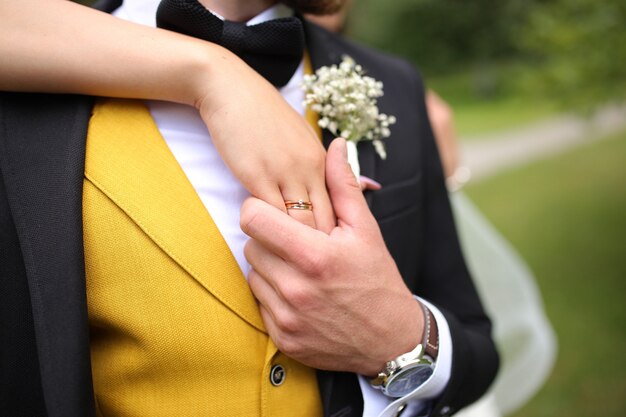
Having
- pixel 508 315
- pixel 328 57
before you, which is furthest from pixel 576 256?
pixel 328 57

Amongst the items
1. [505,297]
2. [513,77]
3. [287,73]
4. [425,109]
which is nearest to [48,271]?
[287,73]

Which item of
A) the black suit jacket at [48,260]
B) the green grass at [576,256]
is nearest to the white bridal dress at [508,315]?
the green grass at [576,256]

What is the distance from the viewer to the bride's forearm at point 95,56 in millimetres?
1184

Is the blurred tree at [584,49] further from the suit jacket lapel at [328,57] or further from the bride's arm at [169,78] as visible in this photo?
the bride's arm at [169,78]

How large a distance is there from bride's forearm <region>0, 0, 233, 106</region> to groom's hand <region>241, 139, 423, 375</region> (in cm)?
31

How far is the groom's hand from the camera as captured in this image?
1.17 m

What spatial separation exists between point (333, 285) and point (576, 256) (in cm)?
673

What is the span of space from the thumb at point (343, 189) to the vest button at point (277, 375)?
1.09 ft

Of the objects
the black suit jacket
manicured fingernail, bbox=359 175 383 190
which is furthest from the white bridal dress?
the black suit jacket

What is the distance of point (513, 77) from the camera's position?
25.4 m

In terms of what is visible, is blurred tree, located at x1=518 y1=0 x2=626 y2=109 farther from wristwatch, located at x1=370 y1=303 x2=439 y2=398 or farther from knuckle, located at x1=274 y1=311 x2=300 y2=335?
knuckle, located at x1=274 y1=311 x2=300 y2=335

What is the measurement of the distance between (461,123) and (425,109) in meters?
17.0

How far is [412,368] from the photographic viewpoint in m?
1.38

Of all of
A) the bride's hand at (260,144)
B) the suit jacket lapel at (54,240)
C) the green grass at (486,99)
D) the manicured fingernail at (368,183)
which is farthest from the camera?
the green grass at (486,99)
